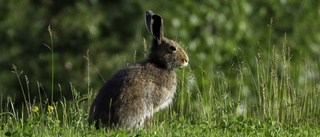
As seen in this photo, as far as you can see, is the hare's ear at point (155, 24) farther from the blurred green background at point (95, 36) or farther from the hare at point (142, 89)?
the blurred green background at point (95, 36)

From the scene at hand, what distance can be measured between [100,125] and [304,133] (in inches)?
86.5

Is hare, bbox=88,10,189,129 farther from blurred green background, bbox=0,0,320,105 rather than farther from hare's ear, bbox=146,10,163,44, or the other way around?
blurred green background, bbox=0,0,320,105

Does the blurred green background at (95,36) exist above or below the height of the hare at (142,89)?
above

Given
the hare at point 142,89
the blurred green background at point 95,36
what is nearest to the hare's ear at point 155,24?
the hare at point 142,89

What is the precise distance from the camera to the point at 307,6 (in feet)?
33.3

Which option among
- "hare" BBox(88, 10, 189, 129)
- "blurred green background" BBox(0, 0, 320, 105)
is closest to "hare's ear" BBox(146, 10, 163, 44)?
"hare" BBox(88, 10, 189, 129)

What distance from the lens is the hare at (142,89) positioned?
21.9 ft

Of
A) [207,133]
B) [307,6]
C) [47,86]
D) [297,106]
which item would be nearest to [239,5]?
[307,6]

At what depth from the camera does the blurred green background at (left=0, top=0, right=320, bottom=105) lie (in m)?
9.19

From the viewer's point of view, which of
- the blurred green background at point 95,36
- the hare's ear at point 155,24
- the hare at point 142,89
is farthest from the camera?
the blurred green background at point 95,36

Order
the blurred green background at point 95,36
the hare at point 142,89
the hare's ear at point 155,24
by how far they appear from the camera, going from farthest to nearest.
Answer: the blurred green background at point 95,36, the hare's ear at point 155,24, the hare at point 142,89

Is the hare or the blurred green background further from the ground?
the blurred green background

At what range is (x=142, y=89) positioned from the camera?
6863mm

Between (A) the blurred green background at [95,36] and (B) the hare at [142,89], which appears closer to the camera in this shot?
(B) the hare at [142,89]
